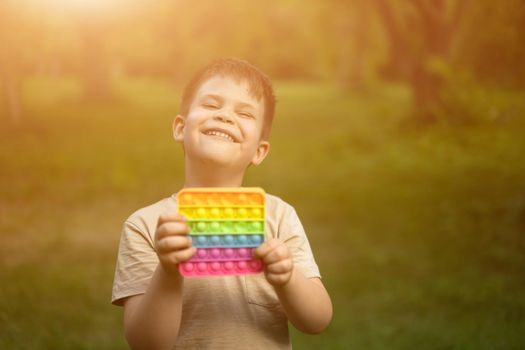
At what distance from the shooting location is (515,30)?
17.9 ft

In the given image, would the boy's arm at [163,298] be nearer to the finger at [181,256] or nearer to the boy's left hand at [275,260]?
the finger at [181,256]

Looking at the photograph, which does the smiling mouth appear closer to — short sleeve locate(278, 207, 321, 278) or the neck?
the neck

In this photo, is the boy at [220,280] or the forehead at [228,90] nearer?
the boy at [220,280]

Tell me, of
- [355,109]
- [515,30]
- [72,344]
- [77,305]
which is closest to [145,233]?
[72,344]

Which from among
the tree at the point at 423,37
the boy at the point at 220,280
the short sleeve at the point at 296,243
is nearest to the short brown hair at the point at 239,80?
the boy at the point at 220,280

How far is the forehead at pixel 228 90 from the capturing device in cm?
155

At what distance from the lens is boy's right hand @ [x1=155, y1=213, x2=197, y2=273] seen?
1.23 meters

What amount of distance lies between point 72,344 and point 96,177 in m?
2.00

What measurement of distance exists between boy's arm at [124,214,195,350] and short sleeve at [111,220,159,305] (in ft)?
0.09

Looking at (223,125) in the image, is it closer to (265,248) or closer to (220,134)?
(220,134)

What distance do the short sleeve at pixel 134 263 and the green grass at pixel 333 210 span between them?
209 centimetres

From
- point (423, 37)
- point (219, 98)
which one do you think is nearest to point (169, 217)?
point (219, 98)

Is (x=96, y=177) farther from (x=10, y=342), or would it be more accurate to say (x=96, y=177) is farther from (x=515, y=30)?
(x=515, y=30)

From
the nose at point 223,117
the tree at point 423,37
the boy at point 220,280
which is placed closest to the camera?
the boy at point 220,280
